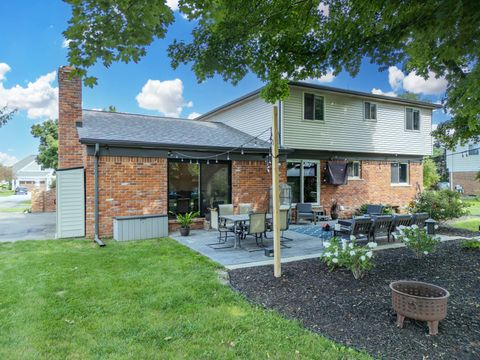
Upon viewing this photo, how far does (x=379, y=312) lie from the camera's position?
3.87 meters

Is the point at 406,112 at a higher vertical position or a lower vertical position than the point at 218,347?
higher

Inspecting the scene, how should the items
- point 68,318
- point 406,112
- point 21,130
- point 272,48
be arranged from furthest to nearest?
point 21,130, point 406,112, point 272,48, point 68,318

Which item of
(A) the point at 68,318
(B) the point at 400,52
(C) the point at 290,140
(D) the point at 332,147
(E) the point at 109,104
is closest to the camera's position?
(A) the point at 68,318

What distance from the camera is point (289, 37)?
18.8ft

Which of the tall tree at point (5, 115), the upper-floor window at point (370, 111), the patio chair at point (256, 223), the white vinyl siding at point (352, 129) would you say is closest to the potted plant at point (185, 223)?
the patio chair at point (256, 223)

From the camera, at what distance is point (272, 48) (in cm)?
584

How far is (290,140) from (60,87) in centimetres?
841

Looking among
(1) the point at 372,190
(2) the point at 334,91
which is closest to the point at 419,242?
(2) the point at 334,91

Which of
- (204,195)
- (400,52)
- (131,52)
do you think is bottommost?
(204,195)

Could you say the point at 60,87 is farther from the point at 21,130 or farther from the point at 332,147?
the point at 21,130

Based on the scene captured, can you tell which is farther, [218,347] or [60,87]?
[60,87]

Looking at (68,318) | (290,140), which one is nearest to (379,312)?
(68,318)

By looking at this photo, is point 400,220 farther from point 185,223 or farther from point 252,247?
→ point 185,223

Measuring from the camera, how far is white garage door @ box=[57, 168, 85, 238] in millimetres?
8758
